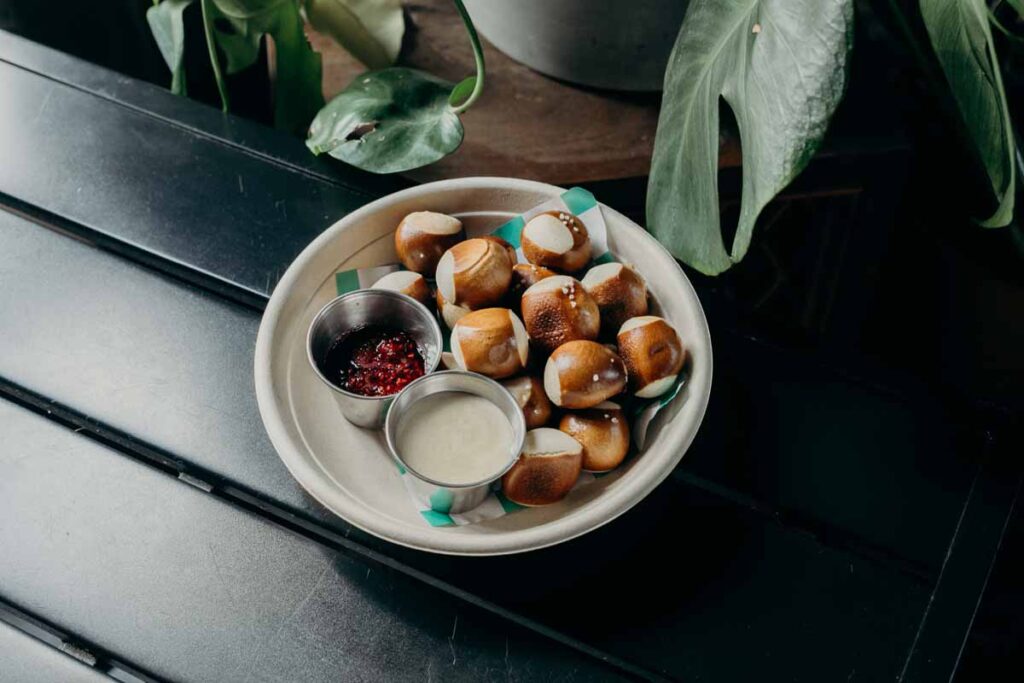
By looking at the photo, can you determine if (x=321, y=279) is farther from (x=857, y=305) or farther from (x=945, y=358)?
(x=945, y=358)

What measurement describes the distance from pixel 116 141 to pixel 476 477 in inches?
26.6

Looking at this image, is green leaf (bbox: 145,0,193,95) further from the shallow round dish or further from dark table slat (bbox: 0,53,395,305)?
the shallow round dish

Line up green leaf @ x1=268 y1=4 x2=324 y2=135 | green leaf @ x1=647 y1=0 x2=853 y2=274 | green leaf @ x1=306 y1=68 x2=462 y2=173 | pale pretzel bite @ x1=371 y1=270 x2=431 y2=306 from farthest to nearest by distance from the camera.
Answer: green leaf @ x1=268 y1=4 x2=324 y2=135
green leaf @ x1=306 y1=68 x2=462 y2=173
pale pretzel bite @ x1=371 y1=270 x2=431 y2=306
green leaf @ x1=647 y1=0 x2=853 y2=274

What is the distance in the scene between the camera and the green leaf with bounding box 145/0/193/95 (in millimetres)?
1264

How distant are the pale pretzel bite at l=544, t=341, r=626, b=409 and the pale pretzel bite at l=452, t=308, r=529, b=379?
0.04 metres

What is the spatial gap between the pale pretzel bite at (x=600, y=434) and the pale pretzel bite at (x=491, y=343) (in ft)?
0.25

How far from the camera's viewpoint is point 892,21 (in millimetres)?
1315

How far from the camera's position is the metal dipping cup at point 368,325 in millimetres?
951

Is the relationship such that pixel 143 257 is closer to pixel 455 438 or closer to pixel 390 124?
pixel 390 124

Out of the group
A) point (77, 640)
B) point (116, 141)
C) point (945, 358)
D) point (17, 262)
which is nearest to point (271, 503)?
point (77, 640)

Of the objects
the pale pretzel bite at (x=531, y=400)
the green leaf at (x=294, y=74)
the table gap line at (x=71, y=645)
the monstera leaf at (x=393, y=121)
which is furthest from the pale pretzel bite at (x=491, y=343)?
the green leaf at (x=294, y=74)

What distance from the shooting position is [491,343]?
0.92 meters

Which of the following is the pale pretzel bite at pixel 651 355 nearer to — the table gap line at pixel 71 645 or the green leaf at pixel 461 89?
the green leaf at pixel 461 89

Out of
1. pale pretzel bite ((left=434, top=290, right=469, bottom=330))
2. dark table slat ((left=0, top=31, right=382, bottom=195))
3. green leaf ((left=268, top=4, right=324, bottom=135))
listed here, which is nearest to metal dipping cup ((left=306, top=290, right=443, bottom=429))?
pale pretzel bite ((left=434, top=290, right=469, bottom=330))
